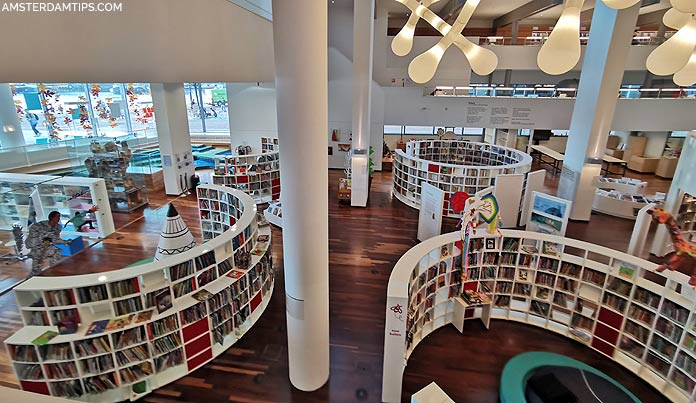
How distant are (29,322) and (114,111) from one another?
15.0 metres

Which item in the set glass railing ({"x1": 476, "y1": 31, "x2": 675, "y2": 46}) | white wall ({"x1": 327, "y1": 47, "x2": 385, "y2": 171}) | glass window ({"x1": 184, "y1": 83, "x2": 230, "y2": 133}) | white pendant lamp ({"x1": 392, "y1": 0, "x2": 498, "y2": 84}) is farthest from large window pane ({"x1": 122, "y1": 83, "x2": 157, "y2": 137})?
white pendant lamp ({"x1": 392, "y1": 0, "x2": 498, "y2": 84})

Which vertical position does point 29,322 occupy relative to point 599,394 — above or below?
above

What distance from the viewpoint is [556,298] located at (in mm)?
5754

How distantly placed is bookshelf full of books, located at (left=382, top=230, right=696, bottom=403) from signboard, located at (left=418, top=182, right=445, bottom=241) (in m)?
2.10

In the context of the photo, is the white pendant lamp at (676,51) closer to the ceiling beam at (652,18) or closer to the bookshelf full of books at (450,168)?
the bookshelf full of books at (450,168)

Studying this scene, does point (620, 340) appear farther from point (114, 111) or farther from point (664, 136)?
point (114, 111)

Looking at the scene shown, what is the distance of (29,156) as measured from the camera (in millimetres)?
10852

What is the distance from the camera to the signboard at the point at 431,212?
25.7 feet

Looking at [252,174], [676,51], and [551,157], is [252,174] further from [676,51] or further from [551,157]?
[551,157]

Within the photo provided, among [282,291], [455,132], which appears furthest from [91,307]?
[455,132]

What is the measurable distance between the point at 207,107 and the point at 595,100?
18.3 m

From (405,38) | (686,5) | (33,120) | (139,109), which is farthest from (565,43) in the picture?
(139,109)

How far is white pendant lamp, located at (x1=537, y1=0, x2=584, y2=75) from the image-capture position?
7.32 feet

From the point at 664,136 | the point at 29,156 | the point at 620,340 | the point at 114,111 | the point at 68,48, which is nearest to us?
the point at 68,48
